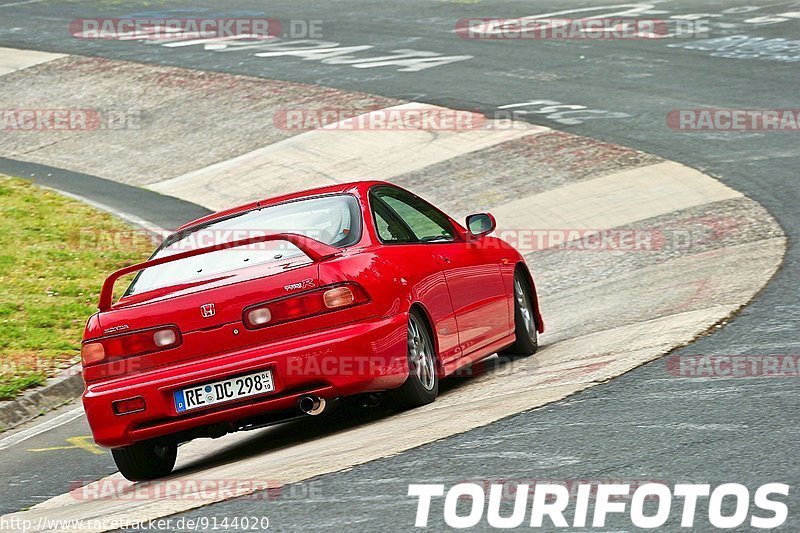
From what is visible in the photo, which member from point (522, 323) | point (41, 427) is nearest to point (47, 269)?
point (41, 427)

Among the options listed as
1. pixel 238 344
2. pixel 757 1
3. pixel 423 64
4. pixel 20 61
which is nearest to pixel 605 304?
pixel 238 344

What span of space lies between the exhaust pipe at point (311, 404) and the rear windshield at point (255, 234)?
31.6 inches

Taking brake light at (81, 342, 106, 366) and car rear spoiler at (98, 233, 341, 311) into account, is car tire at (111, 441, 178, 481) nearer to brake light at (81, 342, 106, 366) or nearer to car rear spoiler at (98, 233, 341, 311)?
brake light at (81, 342, 106, 366)

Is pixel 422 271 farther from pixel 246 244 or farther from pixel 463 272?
pixel 246 244

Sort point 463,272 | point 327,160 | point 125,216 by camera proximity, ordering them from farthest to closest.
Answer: point 327,160
point 125,216
point 463,272

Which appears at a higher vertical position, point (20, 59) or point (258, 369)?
point (258, 369)

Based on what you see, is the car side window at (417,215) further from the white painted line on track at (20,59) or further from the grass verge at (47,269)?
the white painted line on track at (20,59)

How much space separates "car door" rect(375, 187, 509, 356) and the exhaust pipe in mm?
1448

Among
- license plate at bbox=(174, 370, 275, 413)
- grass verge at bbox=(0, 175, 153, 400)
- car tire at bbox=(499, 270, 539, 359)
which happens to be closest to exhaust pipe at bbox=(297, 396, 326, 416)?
license plate at bbox=(174, 370, 275, 413)

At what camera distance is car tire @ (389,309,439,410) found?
7555 millimetres

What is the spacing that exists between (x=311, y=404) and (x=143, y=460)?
3.55ft

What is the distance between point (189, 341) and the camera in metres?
7.20

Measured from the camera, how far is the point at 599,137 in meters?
17.7

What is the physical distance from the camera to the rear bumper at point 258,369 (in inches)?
279
